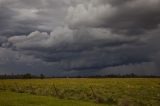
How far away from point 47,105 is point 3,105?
4.94m

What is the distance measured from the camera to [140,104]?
42.1 m

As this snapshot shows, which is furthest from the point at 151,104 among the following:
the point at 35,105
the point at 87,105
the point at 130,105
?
the point at 35,105

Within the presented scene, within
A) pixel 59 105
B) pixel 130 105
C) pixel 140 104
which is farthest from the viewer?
pixel 140 104

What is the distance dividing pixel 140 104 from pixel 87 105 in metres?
8.37

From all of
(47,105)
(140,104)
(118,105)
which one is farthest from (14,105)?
(140,104)

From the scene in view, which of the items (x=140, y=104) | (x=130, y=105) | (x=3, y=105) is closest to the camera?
(x=3, y=105)

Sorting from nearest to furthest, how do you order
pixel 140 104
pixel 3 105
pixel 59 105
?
pixel 3 105 → pixel 59 105 → pixel 140 104

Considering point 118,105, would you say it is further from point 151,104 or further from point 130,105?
point 151,104

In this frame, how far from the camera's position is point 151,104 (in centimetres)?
4266

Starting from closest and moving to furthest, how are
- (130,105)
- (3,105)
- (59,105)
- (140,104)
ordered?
(3,105) → (59,105) → (130,105) → (140,104)

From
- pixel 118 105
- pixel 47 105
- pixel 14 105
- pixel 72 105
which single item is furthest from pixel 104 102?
pixel 14 105

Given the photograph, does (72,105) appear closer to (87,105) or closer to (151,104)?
(87,105)

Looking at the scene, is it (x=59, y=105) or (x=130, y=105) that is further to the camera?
(x=130, y=105)

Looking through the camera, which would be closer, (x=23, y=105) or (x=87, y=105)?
(x=23, y=105)
